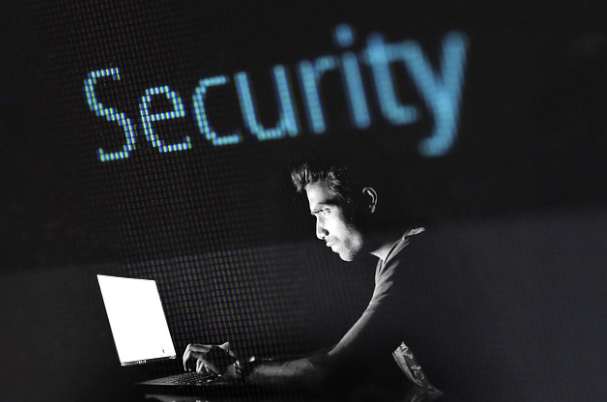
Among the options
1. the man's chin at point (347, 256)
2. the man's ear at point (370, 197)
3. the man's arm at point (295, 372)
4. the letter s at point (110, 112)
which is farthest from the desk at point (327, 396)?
the letter s at point (110, 112)

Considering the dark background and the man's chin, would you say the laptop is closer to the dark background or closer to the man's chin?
the dark background

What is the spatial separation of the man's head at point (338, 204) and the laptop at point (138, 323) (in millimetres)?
487

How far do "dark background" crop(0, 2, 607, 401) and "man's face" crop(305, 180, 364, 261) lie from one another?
3 centimetres

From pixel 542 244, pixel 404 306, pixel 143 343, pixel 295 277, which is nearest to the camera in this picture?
pixel 542 244

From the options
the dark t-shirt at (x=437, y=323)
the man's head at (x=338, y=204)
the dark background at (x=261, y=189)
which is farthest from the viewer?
the man's head at (x=338, y=204)

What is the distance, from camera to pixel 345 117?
1.89 metres

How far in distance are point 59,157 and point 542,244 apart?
1.21m

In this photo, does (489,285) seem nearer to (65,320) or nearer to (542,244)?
(542,244)

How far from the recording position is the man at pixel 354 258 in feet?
6.23

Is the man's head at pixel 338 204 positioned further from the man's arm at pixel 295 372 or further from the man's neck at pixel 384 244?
the man's arm at pixel 295 372

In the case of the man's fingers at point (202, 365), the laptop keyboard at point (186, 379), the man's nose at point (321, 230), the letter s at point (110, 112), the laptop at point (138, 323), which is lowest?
the laptop keyboard at point (186, 379)

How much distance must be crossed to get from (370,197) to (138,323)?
69 centimetres

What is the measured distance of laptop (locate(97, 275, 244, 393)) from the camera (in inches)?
85.6

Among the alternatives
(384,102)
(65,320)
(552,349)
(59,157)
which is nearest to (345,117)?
(384,102)
